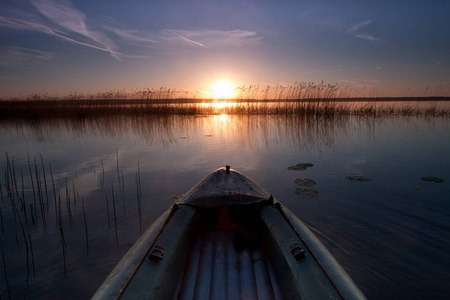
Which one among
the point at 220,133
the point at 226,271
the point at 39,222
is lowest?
the point at 39,222

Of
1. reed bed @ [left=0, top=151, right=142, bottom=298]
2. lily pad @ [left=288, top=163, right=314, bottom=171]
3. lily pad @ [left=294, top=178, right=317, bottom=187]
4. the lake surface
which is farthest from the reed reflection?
reed bed @ [left=0, top=151, right=142, bottom=298]

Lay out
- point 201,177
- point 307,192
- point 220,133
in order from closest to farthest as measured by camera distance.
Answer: point 307,192
point 201,177
point 220,133

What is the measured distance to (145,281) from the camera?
139cm

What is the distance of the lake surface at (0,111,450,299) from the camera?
85.4 inches

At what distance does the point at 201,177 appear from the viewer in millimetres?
4598

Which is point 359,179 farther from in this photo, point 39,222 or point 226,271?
point 39,222

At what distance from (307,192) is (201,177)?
1.78 metres

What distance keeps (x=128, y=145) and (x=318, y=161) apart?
16.1 ft

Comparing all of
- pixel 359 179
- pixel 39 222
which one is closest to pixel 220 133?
pixel 359 179

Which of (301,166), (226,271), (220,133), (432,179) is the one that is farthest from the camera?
(220,133)

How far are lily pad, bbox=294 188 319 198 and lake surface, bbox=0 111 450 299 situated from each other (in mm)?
77

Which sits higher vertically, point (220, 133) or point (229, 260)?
point (220, 133)

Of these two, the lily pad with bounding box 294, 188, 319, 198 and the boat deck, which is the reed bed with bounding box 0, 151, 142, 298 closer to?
the boat deck

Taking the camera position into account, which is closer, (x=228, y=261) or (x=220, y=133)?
(x=228, y=261)
